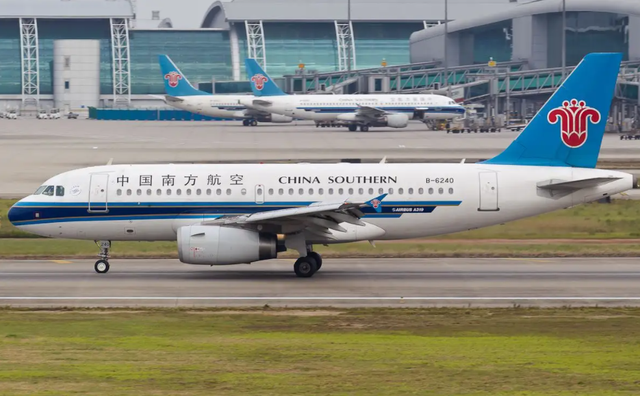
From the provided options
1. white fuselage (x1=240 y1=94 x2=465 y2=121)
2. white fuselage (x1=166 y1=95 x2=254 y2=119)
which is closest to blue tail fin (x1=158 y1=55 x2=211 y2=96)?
white fuselage (x1=166 y1=95 x2=254 y2=119)

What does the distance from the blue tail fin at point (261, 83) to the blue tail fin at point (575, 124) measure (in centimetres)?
9544

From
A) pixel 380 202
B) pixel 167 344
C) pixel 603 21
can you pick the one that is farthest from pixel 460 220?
pixel 603 21

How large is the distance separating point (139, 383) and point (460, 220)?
1882 centimetres

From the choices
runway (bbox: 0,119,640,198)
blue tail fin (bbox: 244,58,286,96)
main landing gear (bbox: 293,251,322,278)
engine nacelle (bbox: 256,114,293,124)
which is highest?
blue tail fin (bbox: 244,58,286,96)

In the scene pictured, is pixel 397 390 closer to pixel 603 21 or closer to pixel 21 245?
pixel 21 245

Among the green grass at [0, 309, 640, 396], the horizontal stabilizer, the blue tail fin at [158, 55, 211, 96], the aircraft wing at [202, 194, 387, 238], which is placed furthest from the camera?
the blue tail fin at [158, 55, 211, 96]

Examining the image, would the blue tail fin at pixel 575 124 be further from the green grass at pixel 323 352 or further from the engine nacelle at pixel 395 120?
the engine nacelle at pixel 395 120

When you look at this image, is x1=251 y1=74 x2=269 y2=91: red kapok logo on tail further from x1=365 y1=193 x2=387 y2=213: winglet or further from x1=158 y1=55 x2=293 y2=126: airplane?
x1=365 y1=193 x2=387 y2=213: winglet

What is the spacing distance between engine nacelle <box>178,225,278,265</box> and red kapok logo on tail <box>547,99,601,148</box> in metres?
10.5

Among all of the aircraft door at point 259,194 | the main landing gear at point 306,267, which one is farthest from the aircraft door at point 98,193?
the main landing gear at point 306,267

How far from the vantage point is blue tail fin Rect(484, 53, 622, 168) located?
116 ft

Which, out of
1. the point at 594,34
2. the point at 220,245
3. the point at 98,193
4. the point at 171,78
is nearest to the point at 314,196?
the point at 220,245

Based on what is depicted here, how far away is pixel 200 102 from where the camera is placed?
141625mm

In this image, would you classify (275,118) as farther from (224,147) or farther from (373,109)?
(224,147)
